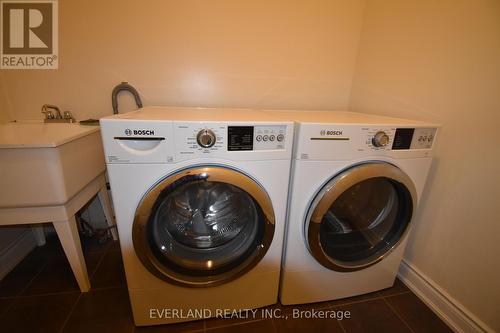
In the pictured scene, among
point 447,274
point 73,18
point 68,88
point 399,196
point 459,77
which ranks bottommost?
point 447,274

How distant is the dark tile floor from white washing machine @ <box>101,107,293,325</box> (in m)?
0.08

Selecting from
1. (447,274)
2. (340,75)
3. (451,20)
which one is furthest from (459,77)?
Answer: (447,274)

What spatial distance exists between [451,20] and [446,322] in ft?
4.29

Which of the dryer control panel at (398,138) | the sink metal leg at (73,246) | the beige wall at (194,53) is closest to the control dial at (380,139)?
the dryer control panel at (398,138)

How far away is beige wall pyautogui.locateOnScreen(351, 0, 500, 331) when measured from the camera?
79 cm

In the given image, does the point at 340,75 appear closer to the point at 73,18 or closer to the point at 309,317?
the point at 309,317

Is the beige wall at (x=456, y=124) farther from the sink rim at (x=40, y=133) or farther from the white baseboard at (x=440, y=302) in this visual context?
the sink rim at (x=40, y=133)

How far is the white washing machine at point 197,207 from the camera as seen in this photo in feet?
2.19

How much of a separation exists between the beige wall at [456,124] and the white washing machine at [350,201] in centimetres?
16

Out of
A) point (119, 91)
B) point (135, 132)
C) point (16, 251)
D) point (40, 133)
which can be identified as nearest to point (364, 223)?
point (135, 132)

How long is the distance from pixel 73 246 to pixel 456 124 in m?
1.74

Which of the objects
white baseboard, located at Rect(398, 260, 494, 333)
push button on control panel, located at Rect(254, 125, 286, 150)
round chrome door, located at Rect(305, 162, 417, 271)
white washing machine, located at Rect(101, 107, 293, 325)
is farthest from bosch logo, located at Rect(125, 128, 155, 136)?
white baseboard, located at Rect(398, 260, 494, 333)

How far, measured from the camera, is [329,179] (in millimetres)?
795

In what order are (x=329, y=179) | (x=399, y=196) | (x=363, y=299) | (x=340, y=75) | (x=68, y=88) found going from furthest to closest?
(x=340, y=75) → (x=68, y=88) → (x=363, y=299) → (x=399, y=196) → (x=329, y=179)
